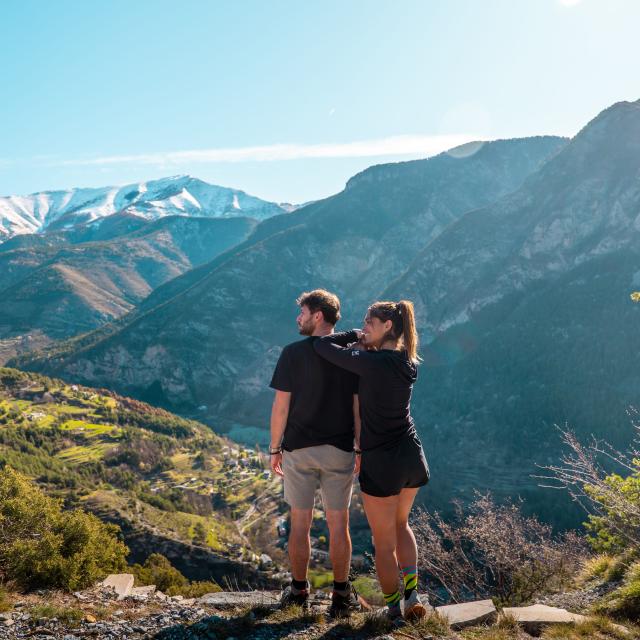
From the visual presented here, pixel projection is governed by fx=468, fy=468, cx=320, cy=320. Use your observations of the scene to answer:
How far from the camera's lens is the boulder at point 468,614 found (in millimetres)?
6488

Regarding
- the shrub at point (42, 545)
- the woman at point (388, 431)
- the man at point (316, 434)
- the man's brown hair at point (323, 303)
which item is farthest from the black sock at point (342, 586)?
the shrub at point (42, 545)

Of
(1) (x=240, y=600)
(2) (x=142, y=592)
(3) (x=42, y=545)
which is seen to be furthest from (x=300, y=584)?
(3) (x=42, y=545)

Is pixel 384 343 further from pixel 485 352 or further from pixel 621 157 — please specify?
pixel 621 157

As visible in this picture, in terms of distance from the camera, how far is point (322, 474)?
6.07 meters

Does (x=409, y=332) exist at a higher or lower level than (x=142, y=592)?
higher

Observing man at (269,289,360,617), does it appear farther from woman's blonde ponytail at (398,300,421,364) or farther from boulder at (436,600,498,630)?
boulder at (436,600,498,630)

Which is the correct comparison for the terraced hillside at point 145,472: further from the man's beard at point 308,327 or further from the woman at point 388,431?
the man's beard at point 308,327

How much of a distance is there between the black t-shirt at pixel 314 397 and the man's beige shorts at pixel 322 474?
0.10 metres

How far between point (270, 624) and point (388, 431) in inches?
115

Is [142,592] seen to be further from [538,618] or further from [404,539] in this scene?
[538,618]

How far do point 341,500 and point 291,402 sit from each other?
1405 mm

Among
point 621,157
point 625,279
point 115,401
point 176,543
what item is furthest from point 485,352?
point 176,543

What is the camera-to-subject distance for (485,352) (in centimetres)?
17988

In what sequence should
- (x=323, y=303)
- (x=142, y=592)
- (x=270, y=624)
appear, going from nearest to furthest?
1. (x=270, y=624)
2. (x=323, y=303)
3. (x=142, y=592)
